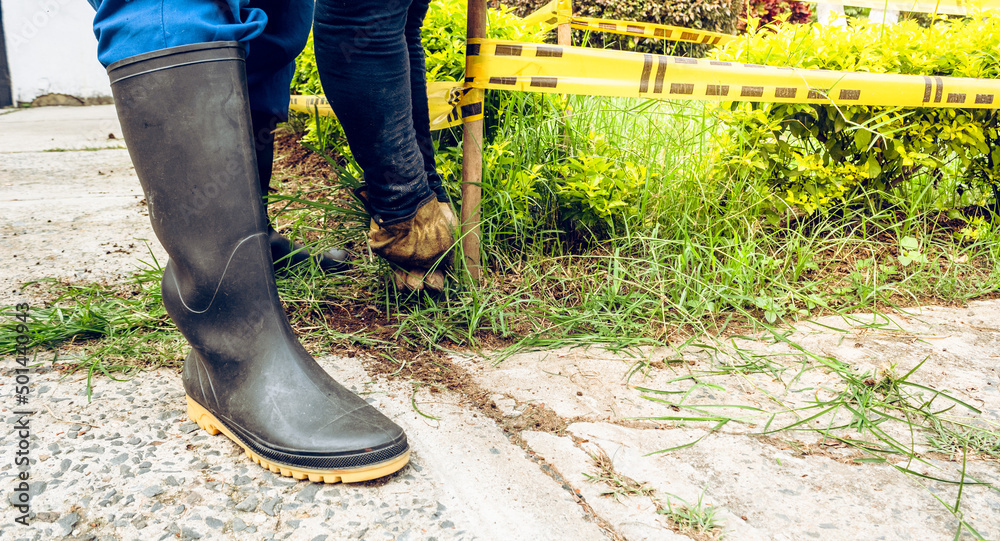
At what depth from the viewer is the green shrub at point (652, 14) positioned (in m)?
4.98

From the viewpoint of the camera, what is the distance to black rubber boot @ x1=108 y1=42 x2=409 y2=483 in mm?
1085

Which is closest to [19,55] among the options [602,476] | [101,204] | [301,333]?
[101,204]

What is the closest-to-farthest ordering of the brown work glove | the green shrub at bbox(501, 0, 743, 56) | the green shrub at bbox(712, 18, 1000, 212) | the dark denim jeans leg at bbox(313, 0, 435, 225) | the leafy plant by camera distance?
1. the dark denim jeans leg at bbox(313, 0, 435, 225)
2. the brown work glove
3. the green shrub at bbox(712, 18, 1000, 212)
4. the green shrub at bbox(501, 0, 743, 56)
5. the leafy plant

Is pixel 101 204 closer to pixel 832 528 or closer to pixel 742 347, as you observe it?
pixel 742 347

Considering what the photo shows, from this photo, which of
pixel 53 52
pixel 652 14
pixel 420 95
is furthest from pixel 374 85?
pixel 53 52

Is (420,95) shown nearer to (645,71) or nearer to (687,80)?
(645,71)

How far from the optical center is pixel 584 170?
2029 millimetres

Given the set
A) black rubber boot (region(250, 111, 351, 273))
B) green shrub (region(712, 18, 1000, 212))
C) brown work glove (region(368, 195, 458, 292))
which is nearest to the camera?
brown work glove (region(368, 195, 458, 292))

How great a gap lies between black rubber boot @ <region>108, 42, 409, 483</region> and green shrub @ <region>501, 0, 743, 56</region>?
13.5 feet

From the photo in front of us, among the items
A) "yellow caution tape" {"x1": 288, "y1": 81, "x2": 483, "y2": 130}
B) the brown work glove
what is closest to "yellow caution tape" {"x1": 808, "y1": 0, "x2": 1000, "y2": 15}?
"yellow caution tape" {"x1": 288, "y1": 81, "x2": 483, "y2": 130}

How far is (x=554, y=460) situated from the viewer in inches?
46.3

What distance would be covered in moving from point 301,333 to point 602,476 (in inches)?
38.8

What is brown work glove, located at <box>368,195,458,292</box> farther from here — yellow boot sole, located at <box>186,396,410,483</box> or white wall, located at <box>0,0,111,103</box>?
white wall, located at <box>0,0,111,103</box>

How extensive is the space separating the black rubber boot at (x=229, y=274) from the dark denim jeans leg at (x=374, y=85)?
245mm
